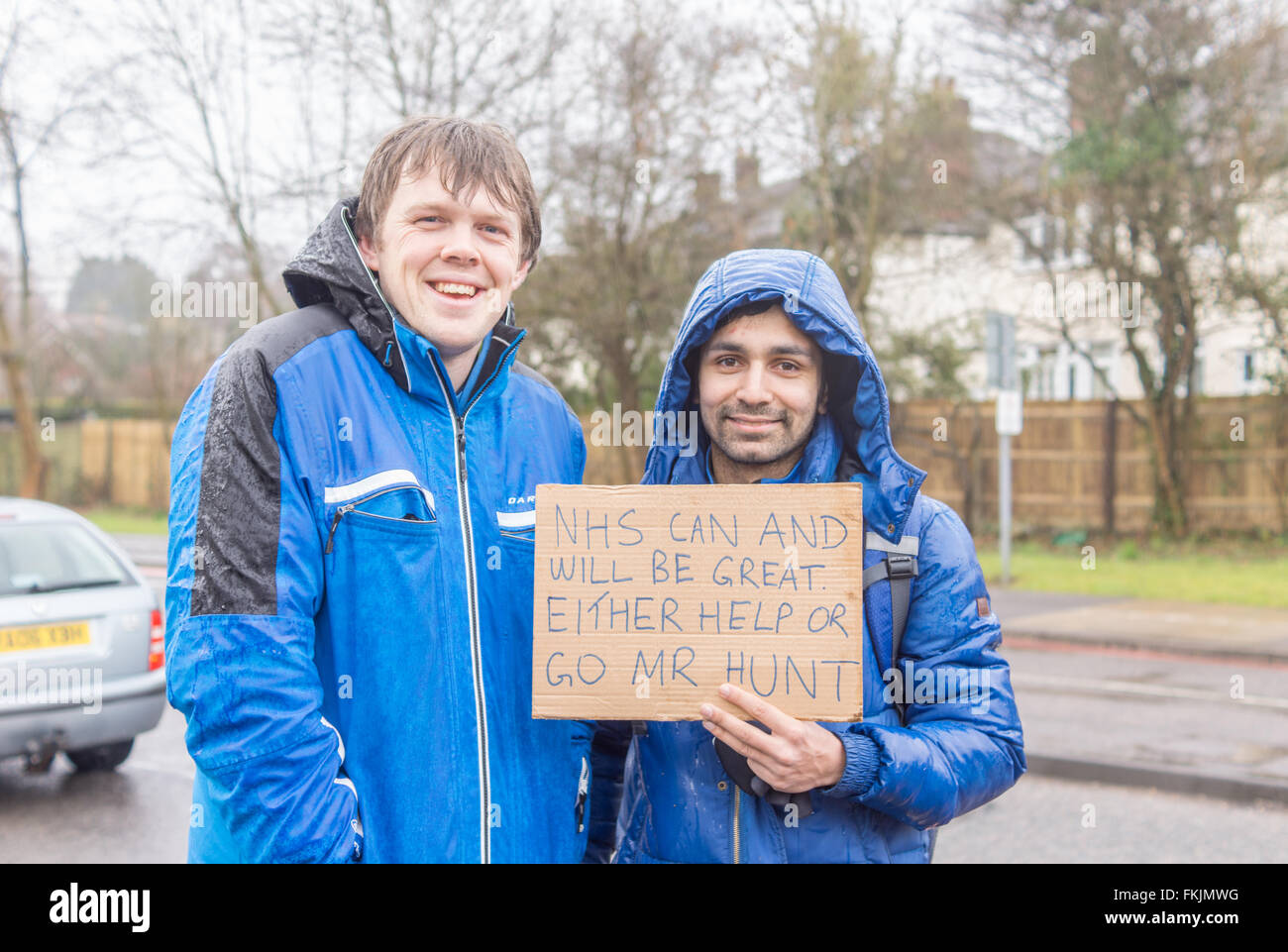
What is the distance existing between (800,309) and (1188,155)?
1723cm

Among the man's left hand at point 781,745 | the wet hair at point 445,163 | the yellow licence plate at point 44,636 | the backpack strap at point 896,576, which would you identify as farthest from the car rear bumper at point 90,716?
the backpack strap at point 896,576

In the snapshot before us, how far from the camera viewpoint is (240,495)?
1.85m

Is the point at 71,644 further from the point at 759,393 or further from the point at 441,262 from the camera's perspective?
the point at 759,393

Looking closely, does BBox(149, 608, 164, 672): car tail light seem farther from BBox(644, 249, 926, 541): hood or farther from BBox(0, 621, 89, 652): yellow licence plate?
BBox(644, 249, 926, 541): hood

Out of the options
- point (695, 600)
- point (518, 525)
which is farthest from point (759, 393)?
point (518, 525)

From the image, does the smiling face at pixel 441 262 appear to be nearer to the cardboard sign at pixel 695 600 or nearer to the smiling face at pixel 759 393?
the cardboard sign at pixel 695 600

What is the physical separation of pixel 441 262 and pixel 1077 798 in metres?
5.61

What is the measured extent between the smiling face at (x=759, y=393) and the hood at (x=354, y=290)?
63cm

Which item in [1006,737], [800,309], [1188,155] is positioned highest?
[1188,155]

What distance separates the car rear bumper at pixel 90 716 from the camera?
6.05m

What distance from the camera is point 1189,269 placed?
56.4 ft
